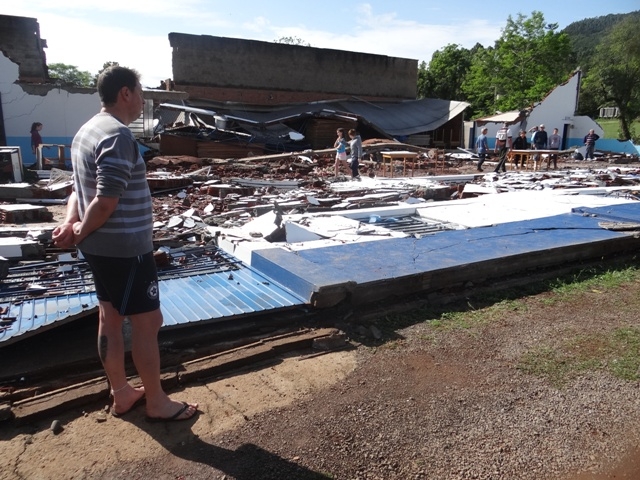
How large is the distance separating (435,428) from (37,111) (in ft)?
64.1

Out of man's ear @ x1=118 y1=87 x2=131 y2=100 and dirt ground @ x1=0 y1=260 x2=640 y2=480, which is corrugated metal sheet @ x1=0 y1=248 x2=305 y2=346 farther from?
man's ear @ x1=118 y1=87 x2=131 y2=100

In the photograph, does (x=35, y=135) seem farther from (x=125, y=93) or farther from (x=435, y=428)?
(x=435, y=428)

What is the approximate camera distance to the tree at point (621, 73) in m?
44.8

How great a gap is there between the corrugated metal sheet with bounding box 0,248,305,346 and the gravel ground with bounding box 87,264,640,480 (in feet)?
3.52

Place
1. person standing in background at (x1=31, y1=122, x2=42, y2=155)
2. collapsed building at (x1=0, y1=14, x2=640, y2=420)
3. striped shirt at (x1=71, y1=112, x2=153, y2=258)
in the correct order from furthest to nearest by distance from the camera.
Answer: person standing in background at (x1=31, y1=122, x2=42, y2=155) → collapsed building at (x1=0, y1=14, x2=640, y2=420) → striped shirt at (x1=71, y1=112, x2=153, y2=258)

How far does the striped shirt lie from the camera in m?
2.46

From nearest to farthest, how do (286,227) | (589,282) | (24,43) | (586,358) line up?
(586,358) < (589,282) < (286,227) < (24,43)

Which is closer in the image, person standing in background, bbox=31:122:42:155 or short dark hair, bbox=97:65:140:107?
short dark hair, bbox=97:65:140:107

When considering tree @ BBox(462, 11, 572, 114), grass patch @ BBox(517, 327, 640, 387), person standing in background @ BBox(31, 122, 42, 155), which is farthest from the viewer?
tree @ BBox(462, 11, 572, 114)

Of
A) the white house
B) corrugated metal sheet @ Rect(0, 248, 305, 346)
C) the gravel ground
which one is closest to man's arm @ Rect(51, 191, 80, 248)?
corrugated metal sheet @ Rect(0, 248, 305, 346)

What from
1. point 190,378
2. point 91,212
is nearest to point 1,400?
point 190,378

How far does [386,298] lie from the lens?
4.76 meters

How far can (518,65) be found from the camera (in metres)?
44.2

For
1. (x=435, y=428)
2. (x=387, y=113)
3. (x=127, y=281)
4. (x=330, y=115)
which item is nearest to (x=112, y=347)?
(x=127, y=281)
